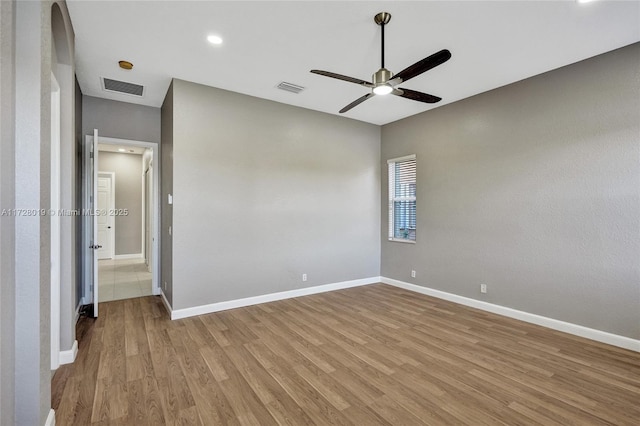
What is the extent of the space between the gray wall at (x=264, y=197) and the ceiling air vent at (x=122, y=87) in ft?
2.43

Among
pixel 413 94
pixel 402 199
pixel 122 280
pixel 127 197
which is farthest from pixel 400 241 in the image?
pixel 127 197

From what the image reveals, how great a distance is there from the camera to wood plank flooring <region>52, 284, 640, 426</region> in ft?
6.59

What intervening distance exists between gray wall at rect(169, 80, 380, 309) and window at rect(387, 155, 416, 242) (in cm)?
30

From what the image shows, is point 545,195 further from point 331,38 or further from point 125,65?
point 125,65

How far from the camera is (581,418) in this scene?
6.45ft

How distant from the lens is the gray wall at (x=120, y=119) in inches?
169

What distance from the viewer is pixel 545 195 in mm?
3523

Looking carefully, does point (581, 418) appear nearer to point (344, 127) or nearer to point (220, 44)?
point (220, 44)

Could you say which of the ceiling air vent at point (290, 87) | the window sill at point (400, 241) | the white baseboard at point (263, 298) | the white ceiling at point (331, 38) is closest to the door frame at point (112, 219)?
the white ceiling at point (331, 38)

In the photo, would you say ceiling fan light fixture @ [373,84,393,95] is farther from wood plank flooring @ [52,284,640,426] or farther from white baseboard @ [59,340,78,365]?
white baseboard @ [59,340,78,365]

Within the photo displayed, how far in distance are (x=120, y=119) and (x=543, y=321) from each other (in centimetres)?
640

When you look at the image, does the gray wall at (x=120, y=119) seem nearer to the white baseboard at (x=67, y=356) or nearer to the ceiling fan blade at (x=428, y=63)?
the white baseboard at (x=67, y=356)

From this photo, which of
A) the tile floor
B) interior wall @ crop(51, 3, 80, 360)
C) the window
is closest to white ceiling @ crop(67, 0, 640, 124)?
interior wall @ crop(51, 3, 80, 360)

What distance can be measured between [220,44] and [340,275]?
3.85 m
